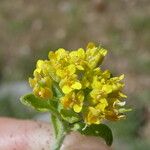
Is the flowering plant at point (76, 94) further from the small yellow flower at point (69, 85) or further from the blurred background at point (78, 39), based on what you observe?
Result: the blurred background at point (78, 39)

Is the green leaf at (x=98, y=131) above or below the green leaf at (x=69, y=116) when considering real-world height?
below

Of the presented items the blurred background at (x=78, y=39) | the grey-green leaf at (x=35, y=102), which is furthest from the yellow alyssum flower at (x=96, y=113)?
the blurred background at (x=78, y=39)

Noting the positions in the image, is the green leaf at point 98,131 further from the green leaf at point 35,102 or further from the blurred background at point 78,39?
the blurred background at point 78,39

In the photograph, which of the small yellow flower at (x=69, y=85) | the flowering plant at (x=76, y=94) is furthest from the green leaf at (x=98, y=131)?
the small yellow flower at (x=69, y=85)

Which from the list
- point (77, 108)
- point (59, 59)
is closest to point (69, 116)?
point (77, 108)

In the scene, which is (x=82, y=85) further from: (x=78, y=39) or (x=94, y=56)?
(x=78, y=39)

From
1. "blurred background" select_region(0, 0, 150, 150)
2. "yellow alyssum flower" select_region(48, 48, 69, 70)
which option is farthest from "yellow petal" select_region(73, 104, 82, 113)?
"blurred background" select_region(0, 0, 150, 150)

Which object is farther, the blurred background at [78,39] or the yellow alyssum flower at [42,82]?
the blurred background at [78,39]

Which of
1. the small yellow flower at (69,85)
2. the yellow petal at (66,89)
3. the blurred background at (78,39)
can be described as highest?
the blurred background at (78,39)
